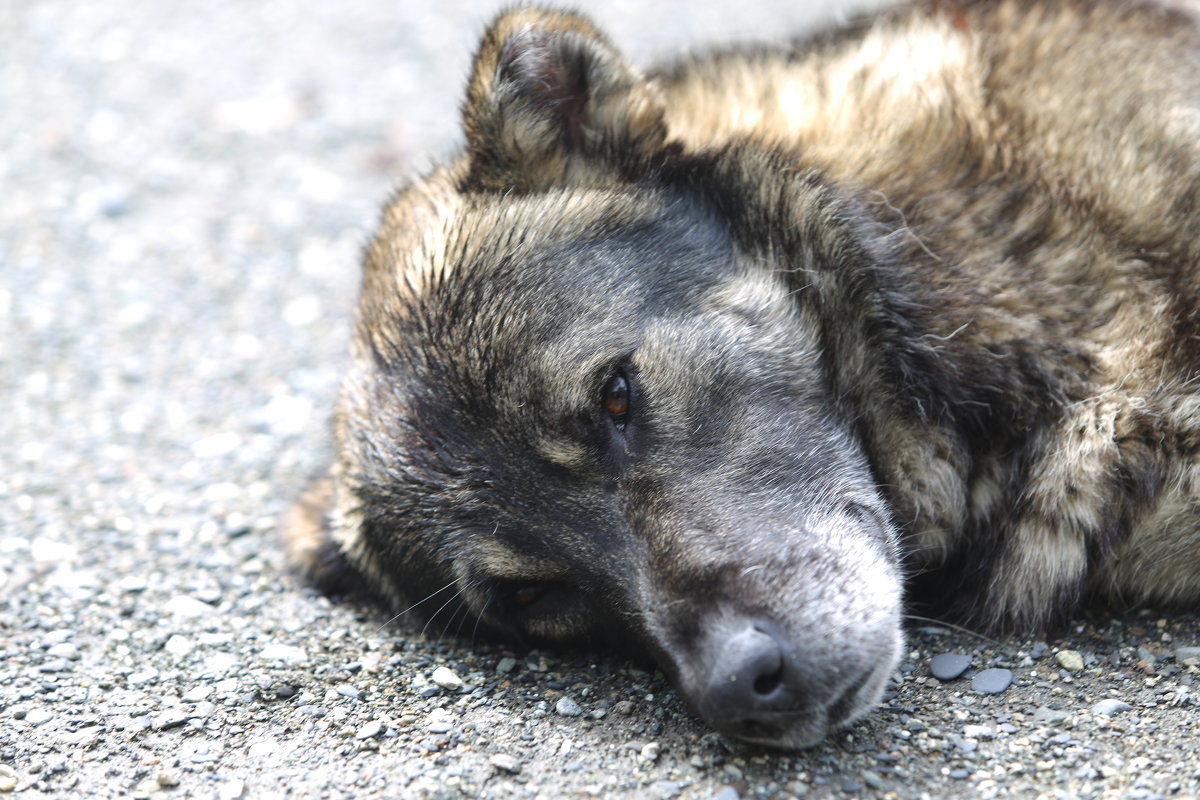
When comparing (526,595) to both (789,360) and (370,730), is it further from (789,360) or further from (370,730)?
(789,360)

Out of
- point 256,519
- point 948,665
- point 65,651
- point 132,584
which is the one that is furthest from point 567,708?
point 256,519

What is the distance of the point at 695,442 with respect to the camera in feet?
9.69

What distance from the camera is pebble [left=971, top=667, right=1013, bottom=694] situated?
2.97 m

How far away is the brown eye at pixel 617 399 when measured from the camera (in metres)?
3.00

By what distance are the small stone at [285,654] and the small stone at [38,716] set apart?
56 cm

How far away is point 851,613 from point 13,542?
2.86m

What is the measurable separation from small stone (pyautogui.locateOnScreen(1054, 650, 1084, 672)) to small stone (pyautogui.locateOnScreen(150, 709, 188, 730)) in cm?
228

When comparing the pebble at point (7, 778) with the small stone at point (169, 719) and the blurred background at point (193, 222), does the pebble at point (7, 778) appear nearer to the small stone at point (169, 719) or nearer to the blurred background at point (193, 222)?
the small stone at point (169, 719)

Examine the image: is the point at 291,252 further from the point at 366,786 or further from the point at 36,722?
the point at 366,786

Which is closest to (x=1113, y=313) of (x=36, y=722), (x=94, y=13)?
(x=36, y=722)

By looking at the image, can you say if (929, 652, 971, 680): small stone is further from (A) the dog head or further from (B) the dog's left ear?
(B) the dog's left ear

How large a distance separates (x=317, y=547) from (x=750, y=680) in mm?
1692

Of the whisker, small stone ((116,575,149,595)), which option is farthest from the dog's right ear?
small stone ((116,575,149,595))

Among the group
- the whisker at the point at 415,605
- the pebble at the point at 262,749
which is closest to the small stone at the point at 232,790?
the pebble at the point at 262,749
